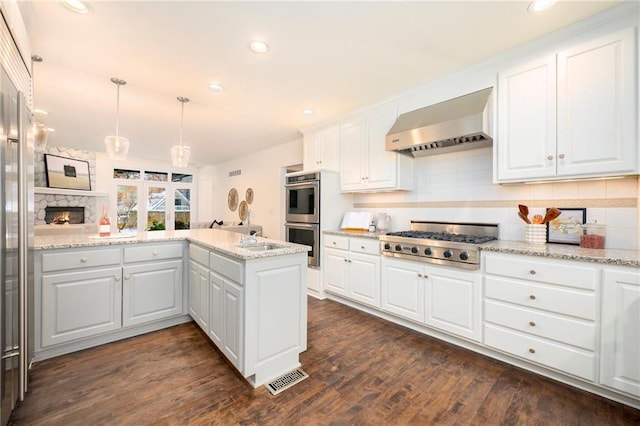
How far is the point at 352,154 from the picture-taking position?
361 cm

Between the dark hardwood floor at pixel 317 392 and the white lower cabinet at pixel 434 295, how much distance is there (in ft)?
0.79

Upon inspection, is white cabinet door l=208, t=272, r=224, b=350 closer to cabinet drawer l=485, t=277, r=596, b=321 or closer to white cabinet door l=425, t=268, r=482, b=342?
white cabinet door l=425, t=268, r=482, b=342

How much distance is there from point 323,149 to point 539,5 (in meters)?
2.70

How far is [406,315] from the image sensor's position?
269 centimetres

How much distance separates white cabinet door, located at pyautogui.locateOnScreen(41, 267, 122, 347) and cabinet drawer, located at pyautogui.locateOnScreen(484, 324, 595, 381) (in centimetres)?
318

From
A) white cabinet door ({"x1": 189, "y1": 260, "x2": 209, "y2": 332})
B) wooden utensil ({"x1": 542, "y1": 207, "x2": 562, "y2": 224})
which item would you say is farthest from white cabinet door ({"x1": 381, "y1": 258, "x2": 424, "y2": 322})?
white cabinet door ({"x1": 189, "y1": 260, "x2": 209, "y2": 332})

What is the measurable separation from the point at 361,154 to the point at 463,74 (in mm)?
1373

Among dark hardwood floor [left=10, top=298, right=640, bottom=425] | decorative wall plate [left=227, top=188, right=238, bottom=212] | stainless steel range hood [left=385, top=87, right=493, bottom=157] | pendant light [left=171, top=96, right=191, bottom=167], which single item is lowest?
dark hardwood floor [left=10, top=298, right=640, bottom=425]

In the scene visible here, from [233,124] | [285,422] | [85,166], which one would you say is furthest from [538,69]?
[85,166]

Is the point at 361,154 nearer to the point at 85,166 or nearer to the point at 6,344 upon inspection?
the point at 6,344

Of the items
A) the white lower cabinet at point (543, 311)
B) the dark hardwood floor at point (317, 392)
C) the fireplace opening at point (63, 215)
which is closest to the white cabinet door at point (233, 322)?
the dark hardwood floor at point (317, 392)

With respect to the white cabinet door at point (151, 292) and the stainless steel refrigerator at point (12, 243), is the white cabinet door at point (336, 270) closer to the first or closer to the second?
the white cabinet door at point (151, 292)

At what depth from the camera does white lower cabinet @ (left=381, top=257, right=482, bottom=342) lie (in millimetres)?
2236

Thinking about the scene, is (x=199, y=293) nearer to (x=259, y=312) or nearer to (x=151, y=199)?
(x=259, y=312)
